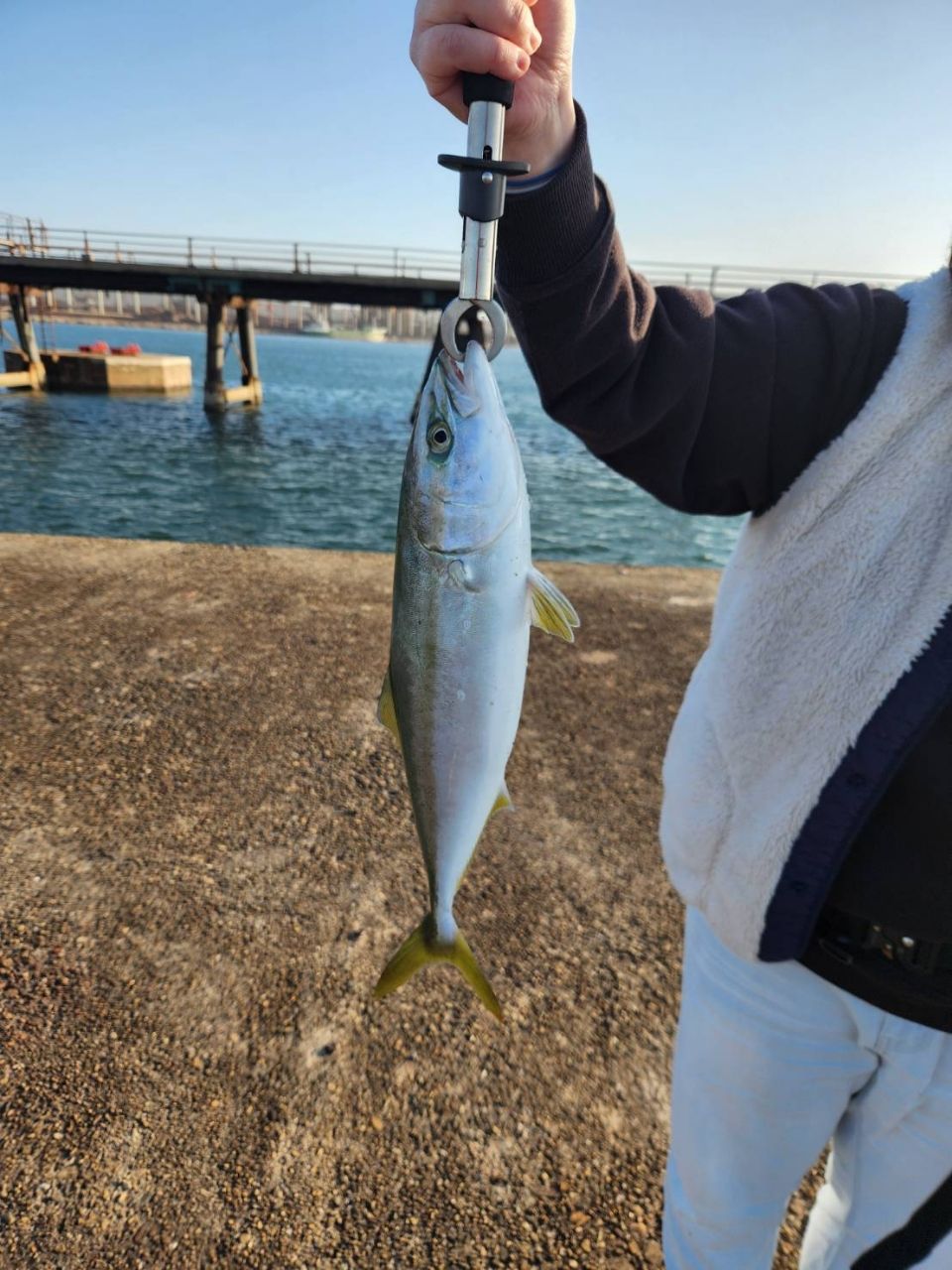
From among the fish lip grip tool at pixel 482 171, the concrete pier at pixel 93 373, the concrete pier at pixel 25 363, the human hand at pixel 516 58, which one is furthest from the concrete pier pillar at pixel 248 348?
the fish lip grip tool at pixel 482 171

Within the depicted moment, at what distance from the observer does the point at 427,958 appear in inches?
78.7

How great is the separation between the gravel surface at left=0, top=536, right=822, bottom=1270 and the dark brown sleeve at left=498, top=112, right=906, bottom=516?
2356mm

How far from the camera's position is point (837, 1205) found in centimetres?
184

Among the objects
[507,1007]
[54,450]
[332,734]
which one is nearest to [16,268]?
[54,450]

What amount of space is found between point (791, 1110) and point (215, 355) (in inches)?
1420

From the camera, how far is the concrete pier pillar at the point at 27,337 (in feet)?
107

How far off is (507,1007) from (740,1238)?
4.92 feet

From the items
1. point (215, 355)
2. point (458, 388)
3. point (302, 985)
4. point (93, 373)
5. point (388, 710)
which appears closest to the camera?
point (458, 388)

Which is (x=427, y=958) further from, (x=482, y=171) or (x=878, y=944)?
(x=482, y=171)

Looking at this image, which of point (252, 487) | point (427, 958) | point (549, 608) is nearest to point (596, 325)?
point (549, 608)

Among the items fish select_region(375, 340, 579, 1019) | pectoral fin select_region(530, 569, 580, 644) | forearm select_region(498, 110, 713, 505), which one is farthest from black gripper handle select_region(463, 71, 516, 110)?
pectoral fin select_region(530, 569, 580, 644)

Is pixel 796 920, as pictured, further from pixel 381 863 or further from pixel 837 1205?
pixel 381 863

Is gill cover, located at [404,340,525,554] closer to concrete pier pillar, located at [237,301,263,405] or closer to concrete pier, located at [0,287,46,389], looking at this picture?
concrete pier pillar, located at [237,301,263,405]

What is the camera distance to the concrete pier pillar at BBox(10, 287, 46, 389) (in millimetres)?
32469
